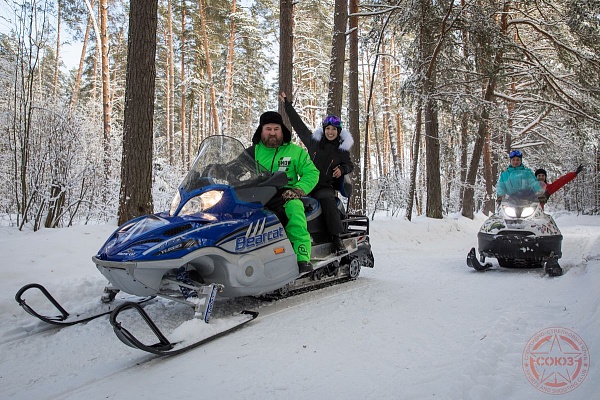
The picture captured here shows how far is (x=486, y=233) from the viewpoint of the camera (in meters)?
6.03

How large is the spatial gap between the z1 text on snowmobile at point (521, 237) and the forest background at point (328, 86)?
502 cm

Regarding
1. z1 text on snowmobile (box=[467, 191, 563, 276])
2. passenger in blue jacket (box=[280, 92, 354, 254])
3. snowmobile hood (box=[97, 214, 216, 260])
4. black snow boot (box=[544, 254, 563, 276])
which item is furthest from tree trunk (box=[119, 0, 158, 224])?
black snow boot (box=[544, 254, 563, 276])

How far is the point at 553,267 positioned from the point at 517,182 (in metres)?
1.68

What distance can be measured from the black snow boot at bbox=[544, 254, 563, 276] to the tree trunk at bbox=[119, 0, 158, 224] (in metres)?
5.90

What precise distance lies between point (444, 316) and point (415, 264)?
3170 mm

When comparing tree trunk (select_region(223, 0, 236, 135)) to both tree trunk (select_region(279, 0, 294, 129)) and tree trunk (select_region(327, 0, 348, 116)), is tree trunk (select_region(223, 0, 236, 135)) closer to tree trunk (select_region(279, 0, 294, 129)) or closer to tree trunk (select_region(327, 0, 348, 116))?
tree trunk (select_region(327, 0, 348, 116))

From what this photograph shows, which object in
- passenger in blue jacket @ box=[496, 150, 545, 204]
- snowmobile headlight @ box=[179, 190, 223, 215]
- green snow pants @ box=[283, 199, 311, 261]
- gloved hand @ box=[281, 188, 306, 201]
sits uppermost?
passenger in blue jacket @ box=[496, 150, 545, 204]

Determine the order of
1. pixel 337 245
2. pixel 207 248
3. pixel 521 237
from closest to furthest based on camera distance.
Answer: pixel 207 248, pixel 337 245, pixel 521 237

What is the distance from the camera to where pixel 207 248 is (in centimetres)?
326

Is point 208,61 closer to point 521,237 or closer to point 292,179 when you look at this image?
point 292,179

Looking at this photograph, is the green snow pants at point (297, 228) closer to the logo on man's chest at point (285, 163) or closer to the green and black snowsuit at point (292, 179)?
the green and black snowsuit at point (292, 179)

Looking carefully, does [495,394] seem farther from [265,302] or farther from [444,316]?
[265,302]

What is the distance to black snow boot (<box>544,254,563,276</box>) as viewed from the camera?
207 inches

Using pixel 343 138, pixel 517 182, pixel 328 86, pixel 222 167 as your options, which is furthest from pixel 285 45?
pixel 222 167
